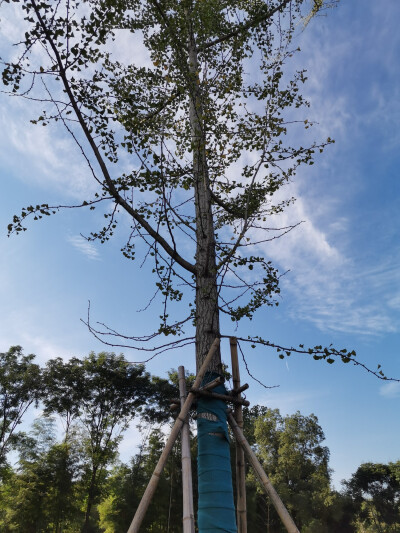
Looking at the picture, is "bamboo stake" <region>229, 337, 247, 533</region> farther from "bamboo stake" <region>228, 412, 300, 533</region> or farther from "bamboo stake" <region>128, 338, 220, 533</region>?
"bamboo stake" <region>128, 338, 220, 533</region>

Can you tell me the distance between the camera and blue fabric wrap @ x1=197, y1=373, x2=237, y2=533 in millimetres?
3020

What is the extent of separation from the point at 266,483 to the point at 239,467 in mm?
544

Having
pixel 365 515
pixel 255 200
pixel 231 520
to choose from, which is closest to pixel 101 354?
pixel 255 200

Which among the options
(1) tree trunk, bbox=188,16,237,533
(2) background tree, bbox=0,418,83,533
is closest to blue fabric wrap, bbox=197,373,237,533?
(1) tree trunk, bbox=188,16,237,533

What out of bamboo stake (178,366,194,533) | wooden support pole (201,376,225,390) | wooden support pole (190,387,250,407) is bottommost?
bamboo stake (178,366,194,533)

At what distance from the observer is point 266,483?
3264 mm

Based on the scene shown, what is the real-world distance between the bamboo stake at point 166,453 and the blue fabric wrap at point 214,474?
0.62 ft

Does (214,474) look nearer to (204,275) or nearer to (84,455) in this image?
(204,275)

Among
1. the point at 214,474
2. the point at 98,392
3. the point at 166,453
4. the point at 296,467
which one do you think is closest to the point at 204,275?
the point at 166,453

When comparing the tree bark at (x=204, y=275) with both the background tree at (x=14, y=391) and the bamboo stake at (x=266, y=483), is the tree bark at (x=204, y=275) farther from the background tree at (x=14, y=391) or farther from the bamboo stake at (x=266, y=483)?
the background tree at (x=14, y=391)

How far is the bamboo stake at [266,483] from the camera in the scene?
306 centimetres

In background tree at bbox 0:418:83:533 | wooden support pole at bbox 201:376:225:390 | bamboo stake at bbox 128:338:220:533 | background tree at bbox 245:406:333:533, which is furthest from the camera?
background tree at bbox 245:406:333:533

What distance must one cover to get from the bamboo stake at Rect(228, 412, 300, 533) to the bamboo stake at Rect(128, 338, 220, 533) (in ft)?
1.76

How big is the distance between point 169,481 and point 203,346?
17282 millimetres
